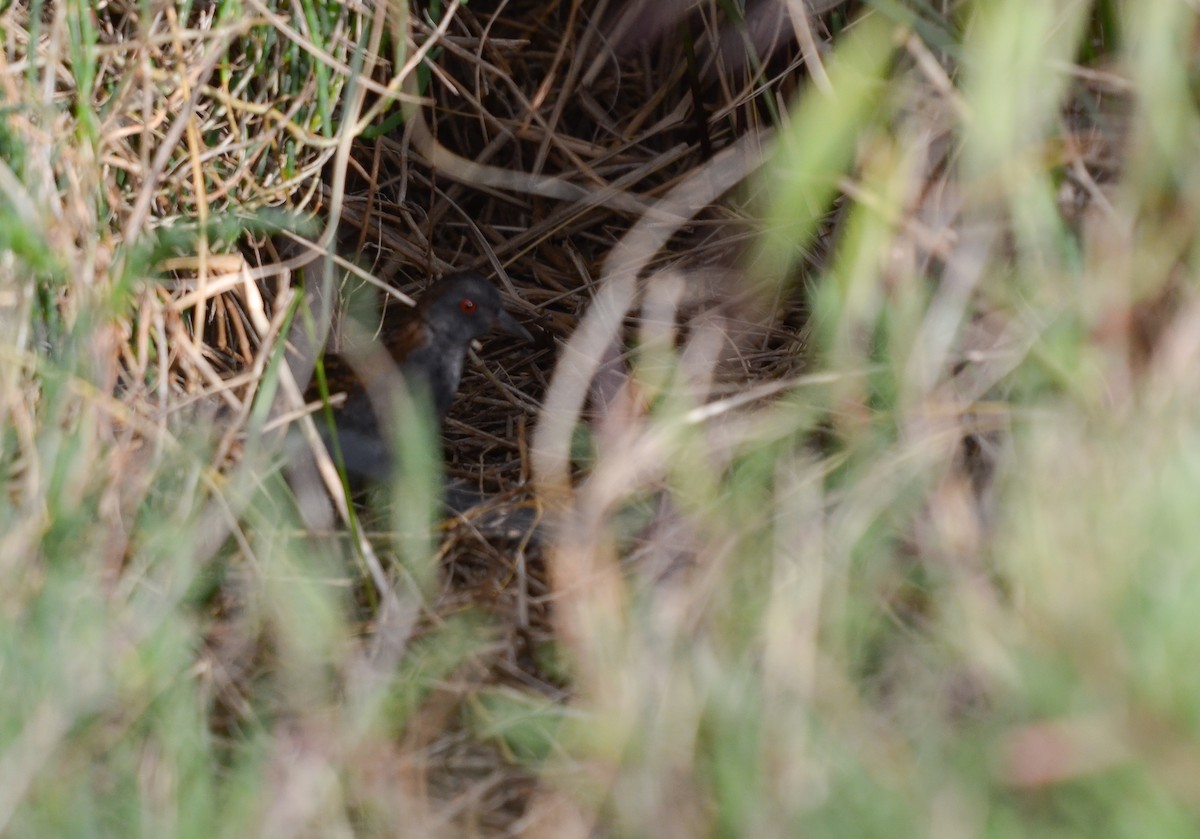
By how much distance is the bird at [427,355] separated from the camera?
12.3 ft

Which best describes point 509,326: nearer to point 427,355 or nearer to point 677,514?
point 427,355

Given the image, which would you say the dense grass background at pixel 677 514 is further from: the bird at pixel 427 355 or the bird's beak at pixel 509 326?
the bird's beak at pixel 509 326

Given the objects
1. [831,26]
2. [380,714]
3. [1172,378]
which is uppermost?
[831,26]

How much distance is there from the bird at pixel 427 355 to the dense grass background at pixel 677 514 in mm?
287

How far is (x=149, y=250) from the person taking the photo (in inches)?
112

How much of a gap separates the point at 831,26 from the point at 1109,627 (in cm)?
233

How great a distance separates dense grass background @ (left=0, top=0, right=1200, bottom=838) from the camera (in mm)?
2246

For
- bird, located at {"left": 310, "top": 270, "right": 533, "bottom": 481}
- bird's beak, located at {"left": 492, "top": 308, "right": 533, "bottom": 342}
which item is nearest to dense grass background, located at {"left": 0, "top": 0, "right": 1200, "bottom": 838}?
bird, located at {"left": 310, "top": 270, "right": 533, "bottom": 481}

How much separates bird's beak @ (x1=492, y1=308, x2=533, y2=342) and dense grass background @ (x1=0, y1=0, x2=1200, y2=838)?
0.54 m

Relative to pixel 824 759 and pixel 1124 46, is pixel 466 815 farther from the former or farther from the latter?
pixel 1124 46

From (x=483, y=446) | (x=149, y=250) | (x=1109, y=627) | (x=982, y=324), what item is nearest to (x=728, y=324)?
(x=483, y=446)

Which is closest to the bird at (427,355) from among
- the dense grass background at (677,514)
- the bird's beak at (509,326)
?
the bird's beak at (509,326)

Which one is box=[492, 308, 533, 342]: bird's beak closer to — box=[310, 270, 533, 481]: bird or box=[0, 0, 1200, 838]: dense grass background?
box=[310, 270, 533, 481]: bird

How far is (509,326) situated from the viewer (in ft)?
13.8
